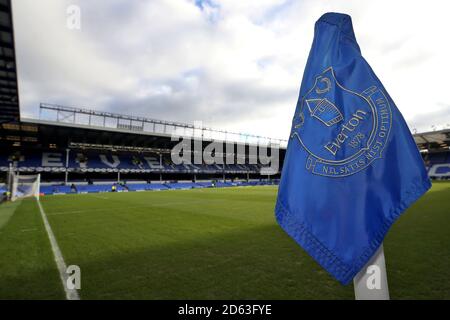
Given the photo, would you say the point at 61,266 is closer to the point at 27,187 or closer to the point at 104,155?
the point at 27,187

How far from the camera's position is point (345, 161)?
147 centimetres

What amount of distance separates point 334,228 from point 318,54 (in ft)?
3.72

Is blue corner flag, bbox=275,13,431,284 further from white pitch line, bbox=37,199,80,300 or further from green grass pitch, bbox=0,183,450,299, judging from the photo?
white pitch line, bbox=37,199,80,300

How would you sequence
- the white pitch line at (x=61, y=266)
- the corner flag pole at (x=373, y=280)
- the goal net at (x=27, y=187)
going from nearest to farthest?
1. the corner flag pole at (x=373, y=280)
2. the white pitch line at (x=61, y=266)
3. the goal net at (x=27, y=187)

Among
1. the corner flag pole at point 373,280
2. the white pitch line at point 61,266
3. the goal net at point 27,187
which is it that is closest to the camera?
the corner flag pole at point 373,280

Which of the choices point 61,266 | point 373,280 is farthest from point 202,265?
point 373,280

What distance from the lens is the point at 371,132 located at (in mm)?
1468

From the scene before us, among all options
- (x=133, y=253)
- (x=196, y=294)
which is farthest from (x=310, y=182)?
(x=133, y=253)

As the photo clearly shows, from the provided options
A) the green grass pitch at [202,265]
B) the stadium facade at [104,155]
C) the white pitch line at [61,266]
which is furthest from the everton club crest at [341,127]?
the stadium facade at [104,155]

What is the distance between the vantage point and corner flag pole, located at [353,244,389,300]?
141cm

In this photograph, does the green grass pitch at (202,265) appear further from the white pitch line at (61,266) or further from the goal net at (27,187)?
the goal net at (27,187)

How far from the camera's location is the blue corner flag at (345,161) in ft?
4.69
